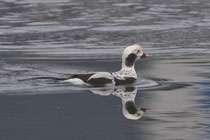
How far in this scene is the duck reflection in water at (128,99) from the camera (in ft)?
34.4

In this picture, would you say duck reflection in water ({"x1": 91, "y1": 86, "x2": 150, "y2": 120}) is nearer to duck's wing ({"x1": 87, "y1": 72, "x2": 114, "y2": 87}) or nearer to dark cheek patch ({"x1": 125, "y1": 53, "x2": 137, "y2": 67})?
duck's wing ({"x1": 87, "y1": 72, "x2": 114, "y2": 87})

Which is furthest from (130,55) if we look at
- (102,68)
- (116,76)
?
(102,68)

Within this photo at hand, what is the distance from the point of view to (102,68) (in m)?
15.8

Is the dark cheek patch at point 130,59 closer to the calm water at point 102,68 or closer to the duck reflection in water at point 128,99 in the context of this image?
the calm water at point 102,68

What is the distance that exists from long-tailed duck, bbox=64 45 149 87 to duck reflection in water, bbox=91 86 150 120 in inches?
10.6

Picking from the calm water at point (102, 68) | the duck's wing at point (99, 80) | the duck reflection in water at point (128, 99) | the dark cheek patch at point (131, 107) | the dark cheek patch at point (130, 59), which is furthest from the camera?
the dark cheek patch at point (130, 59)

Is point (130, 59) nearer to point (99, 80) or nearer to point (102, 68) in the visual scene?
point (99, 80)

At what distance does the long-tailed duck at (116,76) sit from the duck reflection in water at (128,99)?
0.89 feet

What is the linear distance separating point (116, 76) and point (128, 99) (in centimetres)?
184

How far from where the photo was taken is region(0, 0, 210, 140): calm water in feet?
31.4

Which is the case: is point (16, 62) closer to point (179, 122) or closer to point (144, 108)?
point (144, 108)

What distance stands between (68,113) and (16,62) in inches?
257

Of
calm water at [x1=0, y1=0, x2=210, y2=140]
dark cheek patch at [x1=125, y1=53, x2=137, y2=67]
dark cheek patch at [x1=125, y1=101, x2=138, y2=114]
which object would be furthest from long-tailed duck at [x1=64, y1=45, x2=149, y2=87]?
dark cheek patch at [x1=125, y1=101, x2=138, y2=114]

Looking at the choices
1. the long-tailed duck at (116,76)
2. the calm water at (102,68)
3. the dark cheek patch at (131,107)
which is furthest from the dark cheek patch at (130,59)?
the dark cheek patch at (131,107)
